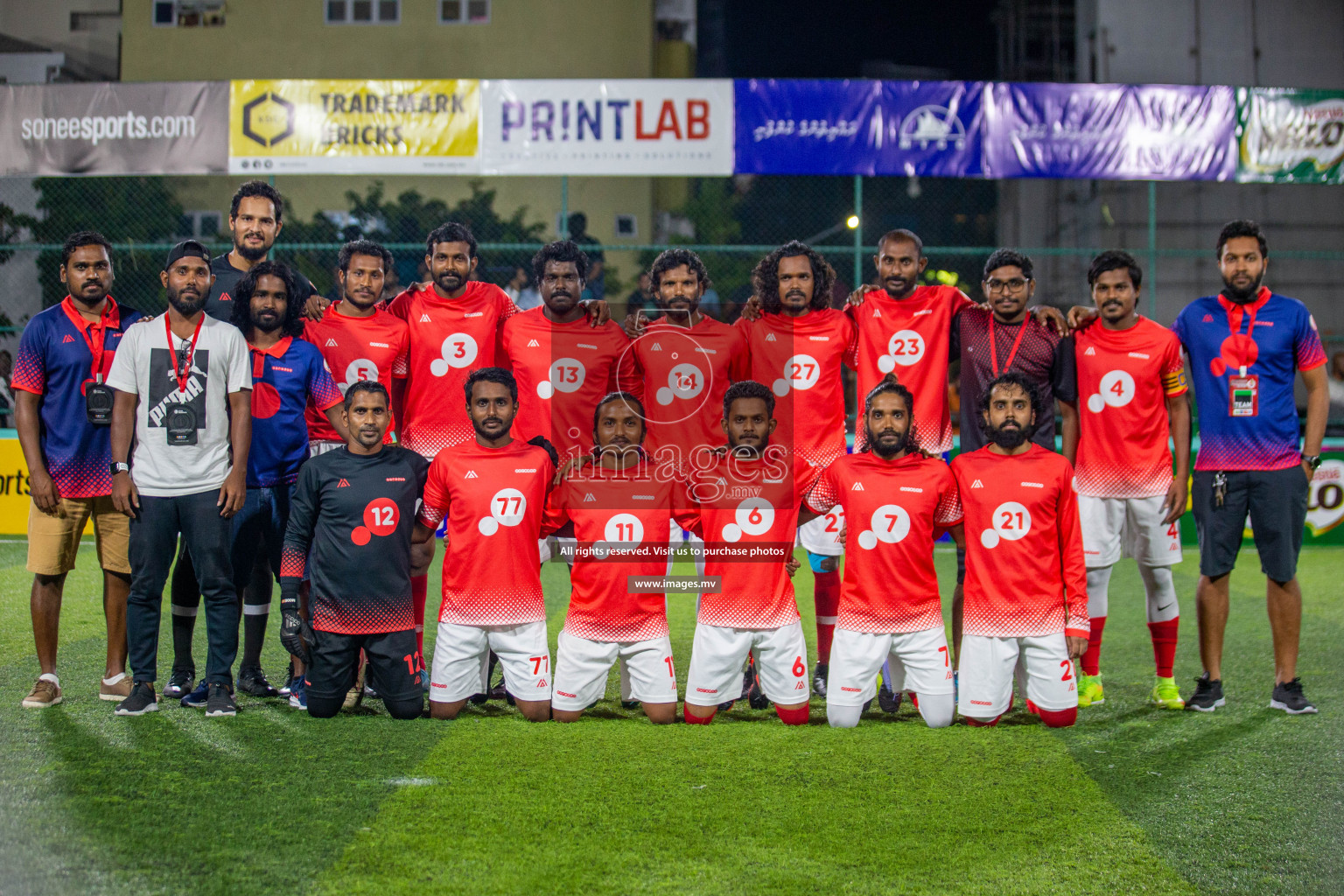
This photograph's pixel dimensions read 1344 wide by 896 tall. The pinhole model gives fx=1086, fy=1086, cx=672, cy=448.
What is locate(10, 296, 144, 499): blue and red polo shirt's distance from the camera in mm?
4746

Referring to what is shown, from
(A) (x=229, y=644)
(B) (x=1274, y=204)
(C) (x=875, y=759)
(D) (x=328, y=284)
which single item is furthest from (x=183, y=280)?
(B) (x=1274, y=204)

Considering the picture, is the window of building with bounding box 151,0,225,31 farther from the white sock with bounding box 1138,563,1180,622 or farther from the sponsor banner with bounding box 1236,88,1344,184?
the white sock with bounding box 1138,563,1180,622

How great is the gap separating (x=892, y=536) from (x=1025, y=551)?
551mm

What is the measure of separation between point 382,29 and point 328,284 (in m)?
10.0

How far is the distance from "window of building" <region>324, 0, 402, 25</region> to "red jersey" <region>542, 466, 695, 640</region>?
66.1 feet

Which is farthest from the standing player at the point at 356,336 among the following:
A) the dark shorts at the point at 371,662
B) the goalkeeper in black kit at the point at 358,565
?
the dark shorts at the point at 371,662

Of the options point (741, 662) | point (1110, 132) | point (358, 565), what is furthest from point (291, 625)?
point (1110, 132)

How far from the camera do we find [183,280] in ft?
15.1

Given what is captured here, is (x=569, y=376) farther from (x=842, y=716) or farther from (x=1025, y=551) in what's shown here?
(x=1025, y=551)

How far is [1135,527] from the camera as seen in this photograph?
507 cm

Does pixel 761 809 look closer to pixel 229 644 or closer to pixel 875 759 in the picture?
pixel 875 759

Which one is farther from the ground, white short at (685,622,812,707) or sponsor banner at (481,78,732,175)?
sponsor banner at (481,78,732,175)

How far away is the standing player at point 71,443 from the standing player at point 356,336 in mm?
872

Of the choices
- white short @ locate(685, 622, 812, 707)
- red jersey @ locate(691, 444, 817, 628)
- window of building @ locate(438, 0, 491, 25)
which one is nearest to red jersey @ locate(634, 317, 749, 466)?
red jersey @ locate(691, 444, 817, 628)
